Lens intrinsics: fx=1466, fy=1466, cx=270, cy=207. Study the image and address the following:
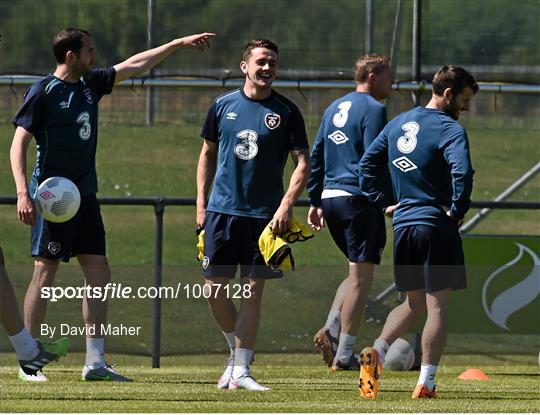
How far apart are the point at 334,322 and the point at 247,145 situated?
226 cm

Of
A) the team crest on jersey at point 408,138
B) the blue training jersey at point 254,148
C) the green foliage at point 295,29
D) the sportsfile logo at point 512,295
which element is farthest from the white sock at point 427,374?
the green foliage at point 295,29

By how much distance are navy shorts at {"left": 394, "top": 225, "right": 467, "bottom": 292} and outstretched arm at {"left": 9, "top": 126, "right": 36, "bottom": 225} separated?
209cm

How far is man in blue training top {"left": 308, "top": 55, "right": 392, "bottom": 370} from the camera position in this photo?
388 inches

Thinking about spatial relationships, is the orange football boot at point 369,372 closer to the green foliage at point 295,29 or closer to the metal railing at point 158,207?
the metal railing at point 158,207

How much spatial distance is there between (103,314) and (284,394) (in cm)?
155

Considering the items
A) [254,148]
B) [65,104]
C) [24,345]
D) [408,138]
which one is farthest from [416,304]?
[65,104]

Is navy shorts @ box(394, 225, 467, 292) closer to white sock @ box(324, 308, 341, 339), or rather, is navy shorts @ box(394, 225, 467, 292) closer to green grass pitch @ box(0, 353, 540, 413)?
green grass pitch @ box(0, 353, 540, 413)

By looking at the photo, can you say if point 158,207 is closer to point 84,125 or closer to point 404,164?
point 84,125

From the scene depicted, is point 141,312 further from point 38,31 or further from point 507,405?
point 507,405

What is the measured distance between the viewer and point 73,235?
8.87m

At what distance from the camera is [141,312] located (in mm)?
10828

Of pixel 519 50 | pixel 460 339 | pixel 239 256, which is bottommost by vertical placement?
pixel 460 339

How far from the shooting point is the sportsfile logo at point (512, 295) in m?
10.9

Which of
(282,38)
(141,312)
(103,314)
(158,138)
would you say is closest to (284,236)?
(103,314)
